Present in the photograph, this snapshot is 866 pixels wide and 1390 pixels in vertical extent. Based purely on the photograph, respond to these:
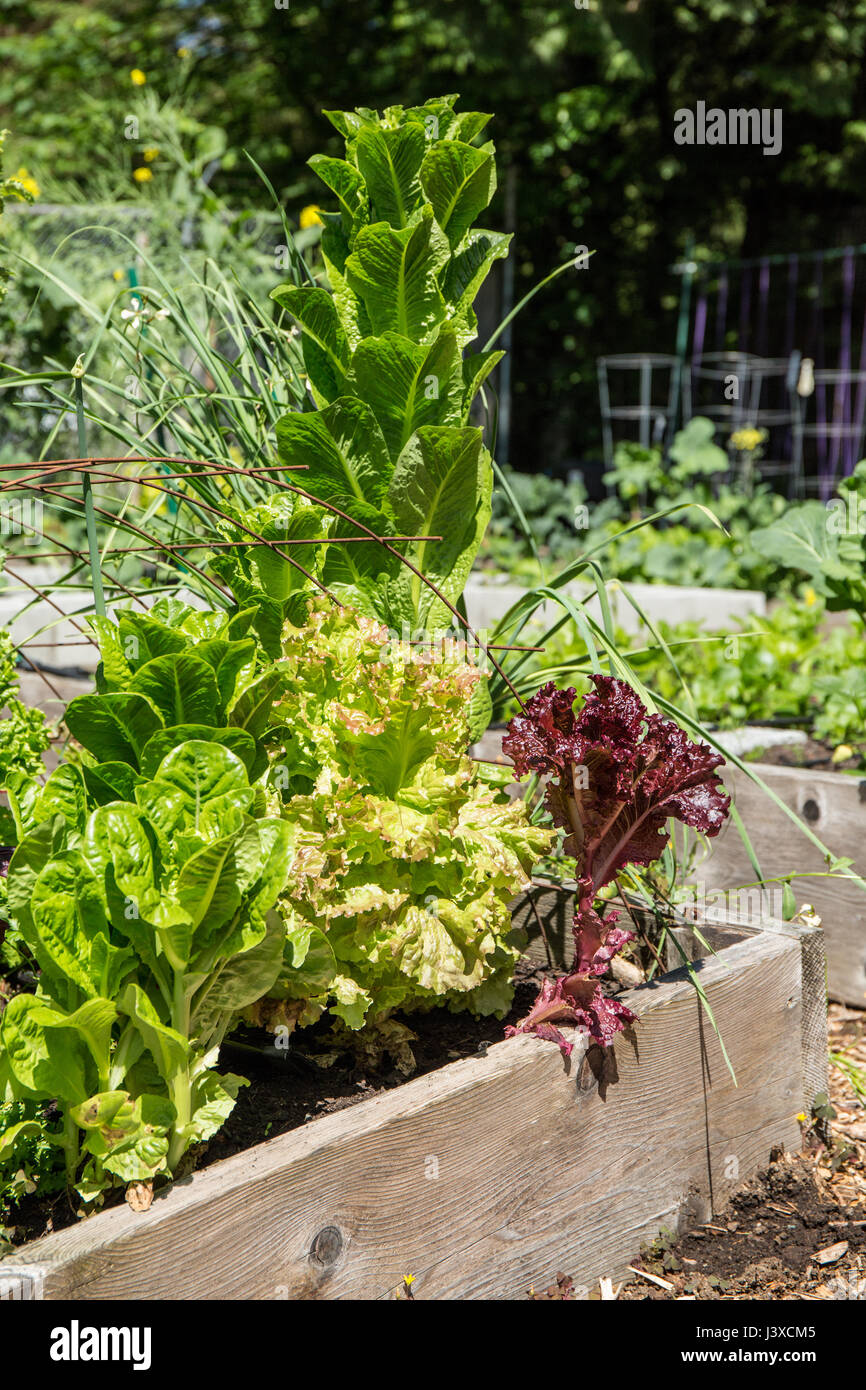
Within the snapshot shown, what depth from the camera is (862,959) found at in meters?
2.38

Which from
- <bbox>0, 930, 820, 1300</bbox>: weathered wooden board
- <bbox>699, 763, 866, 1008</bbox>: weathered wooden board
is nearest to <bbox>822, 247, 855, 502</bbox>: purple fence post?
<bbox>699, 763, 866, 1008</bbox>: weathered wooden board

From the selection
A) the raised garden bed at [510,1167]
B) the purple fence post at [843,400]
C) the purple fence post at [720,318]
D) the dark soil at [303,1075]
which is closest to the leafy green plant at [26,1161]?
the dark soil at [303,1075]

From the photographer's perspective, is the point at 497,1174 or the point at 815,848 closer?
the point at 497,1174

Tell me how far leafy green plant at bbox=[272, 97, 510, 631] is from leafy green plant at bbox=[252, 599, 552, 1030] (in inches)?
9.9

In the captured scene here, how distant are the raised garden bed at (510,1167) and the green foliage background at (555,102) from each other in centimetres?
782

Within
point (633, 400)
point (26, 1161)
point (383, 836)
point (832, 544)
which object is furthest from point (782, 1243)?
point (633, 400)

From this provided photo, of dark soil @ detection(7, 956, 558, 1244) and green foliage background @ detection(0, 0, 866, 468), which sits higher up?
green foliage background @ detection(0, 0, 866, 468)

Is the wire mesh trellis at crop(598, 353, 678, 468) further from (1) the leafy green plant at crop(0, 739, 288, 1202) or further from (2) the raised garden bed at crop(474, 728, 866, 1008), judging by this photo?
A: (1) the leafy green plant at crop(0, 739, 288, 1202)

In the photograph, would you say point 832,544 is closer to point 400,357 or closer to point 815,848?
point 815,848

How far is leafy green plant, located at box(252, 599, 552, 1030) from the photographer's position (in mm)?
1326

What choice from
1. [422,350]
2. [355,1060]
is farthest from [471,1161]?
[422,350]

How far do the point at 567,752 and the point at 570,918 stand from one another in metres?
0.45

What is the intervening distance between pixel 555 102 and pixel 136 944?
1069 centimetres

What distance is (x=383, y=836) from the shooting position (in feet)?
4.29
